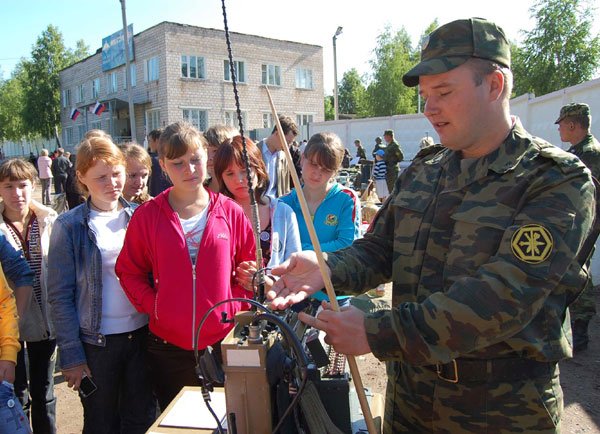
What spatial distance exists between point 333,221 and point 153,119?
92.1 feet

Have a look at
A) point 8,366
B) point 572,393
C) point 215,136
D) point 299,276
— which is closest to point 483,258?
point 299,276

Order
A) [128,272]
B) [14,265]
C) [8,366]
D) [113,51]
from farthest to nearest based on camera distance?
1. [113,51]
2. [14,265]
3. [128,272]
4. [8,366]

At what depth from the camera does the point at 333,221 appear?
3.07 m

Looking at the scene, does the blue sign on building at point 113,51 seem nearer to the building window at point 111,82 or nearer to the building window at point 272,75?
the building window at point 111,82

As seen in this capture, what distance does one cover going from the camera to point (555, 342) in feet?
4.39

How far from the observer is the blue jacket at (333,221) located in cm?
304

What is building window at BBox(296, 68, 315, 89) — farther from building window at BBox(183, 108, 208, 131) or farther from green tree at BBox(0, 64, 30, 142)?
green tree at BBox(0, 64, 30, 142)

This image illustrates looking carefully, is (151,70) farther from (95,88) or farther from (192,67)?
(95,88)

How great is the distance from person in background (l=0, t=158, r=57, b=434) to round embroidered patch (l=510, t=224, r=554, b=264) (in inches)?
96.6

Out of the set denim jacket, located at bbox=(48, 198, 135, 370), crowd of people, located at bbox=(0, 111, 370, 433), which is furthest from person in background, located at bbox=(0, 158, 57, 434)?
denim jacket, located at bbox=(48, 198, 135, 370)

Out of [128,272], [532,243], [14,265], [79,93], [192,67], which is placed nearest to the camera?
[532,243]

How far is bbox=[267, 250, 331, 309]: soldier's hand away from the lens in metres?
1.56

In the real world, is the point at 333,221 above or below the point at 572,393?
above

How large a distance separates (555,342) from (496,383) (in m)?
0.20
